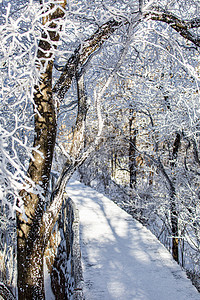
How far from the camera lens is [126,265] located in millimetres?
3486

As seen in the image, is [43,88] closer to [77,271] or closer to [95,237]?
[77,271]

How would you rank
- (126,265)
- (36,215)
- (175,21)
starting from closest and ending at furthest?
1. (36,215)
2. (126,265)
3. (175,21)

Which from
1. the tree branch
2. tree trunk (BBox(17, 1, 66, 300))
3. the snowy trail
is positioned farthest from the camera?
the tree branch

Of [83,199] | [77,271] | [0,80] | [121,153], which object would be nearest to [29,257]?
[77,271]

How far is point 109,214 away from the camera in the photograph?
18.5 feet

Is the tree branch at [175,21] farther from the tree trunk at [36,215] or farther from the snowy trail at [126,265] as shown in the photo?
the snowy trail at [126,265]

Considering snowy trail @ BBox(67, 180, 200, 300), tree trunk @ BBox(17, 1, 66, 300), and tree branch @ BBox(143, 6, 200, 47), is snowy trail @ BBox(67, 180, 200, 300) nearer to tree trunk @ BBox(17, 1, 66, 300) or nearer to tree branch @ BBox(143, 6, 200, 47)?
tree trunk @ BBox(17, 1, 66, 300)

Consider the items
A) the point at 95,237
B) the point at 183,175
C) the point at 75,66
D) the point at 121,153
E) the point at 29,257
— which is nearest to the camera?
the point at 29,257

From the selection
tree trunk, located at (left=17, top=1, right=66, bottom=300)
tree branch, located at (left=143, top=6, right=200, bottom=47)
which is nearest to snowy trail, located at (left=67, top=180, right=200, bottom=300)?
tree trunk, located at (left=17, top=1, right=66, bottom=300)

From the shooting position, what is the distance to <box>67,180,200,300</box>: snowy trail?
2.88 metres

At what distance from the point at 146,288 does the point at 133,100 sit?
5692 mm

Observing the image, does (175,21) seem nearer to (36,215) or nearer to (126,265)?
(36,215)

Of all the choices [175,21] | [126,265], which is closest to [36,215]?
[126,265]

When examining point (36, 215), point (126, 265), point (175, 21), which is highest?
point (175, 21)
